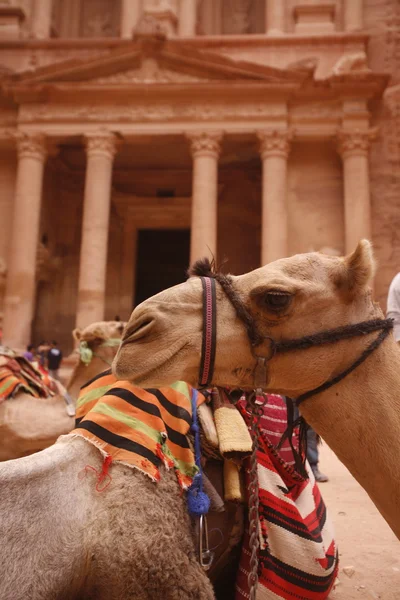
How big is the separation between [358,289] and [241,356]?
49 centimetres

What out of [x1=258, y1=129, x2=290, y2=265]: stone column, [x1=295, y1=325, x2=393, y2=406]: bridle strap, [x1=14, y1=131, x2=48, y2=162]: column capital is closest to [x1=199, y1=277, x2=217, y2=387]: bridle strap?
[x1=295, y1=325, x2=393, y2=406]: bridle strap

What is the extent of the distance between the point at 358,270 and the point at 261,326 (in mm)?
400

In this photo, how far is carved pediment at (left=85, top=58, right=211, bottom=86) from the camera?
17.9 m

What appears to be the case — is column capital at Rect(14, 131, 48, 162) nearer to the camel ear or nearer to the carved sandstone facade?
the carved sandstone facade

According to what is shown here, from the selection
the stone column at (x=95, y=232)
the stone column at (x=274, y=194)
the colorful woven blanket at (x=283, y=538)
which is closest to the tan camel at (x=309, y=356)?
the colorful woven blanket at (x=283, y=538)

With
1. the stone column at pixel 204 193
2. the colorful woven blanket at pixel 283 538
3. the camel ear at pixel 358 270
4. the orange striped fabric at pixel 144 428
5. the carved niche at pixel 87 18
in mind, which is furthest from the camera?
the carved niche at pixel 87 18

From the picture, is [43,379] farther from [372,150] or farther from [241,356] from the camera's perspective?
[372,150]

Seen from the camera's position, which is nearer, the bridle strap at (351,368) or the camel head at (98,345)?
the bridle strap at (351,368)

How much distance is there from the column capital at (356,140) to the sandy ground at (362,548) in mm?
13371

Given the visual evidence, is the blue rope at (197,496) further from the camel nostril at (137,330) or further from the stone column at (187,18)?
the stone column at (187,18)

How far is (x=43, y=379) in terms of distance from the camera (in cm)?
532

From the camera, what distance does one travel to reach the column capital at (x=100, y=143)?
17953 millimetres

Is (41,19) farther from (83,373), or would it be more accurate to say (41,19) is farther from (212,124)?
(83,373)

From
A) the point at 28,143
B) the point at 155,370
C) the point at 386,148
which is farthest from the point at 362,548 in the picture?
the point at 28,143
